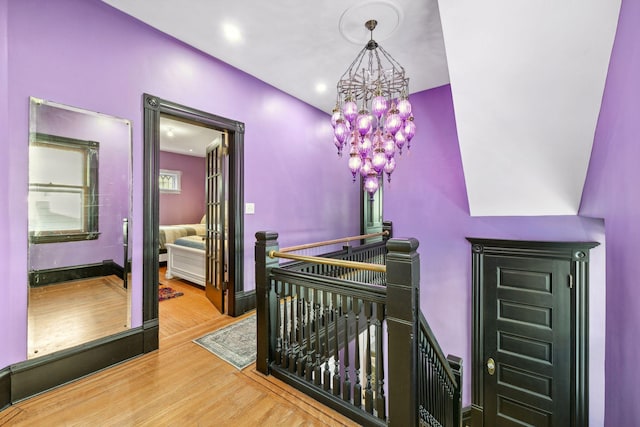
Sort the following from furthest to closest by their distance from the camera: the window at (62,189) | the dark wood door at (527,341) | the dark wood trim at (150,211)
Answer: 1. the dark wood door at (527,341)
2. the dark wood trim at (150,211)
3. the window at (62,189)

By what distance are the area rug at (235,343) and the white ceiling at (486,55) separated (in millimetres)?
2777

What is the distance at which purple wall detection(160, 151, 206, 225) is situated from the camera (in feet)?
23.1

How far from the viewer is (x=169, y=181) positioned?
7.14 meters

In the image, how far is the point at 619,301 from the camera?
1837 millimetres

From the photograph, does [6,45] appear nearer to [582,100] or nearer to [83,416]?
[83,416]

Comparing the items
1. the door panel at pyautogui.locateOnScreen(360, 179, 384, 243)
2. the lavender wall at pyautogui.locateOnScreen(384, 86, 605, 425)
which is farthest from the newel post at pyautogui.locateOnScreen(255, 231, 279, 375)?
the door panel at pyautogui.locateOnScreen(360, 179, 384, 243)

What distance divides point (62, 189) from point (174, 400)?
1.64 m

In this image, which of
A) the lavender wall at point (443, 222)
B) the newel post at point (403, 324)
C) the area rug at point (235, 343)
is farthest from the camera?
the lavender wall at point (443, 222)

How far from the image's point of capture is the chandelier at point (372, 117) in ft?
7.97

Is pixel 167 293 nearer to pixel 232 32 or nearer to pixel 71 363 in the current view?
pixel 71 363

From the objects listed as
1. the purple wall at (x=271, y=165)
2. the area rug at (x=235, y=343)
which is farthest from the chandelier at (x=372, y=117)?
the area rug at (x=235, y=343)

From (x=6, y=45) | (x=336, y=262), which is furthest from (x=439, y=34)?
(x=6, y=45)

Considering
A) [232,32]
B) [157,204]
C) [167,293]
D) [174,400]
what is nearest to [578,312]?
[174,400]

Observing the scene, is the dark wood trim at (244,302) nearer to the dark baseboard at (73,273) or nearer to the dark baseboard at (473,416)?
the dark baseboard at (73,273)
